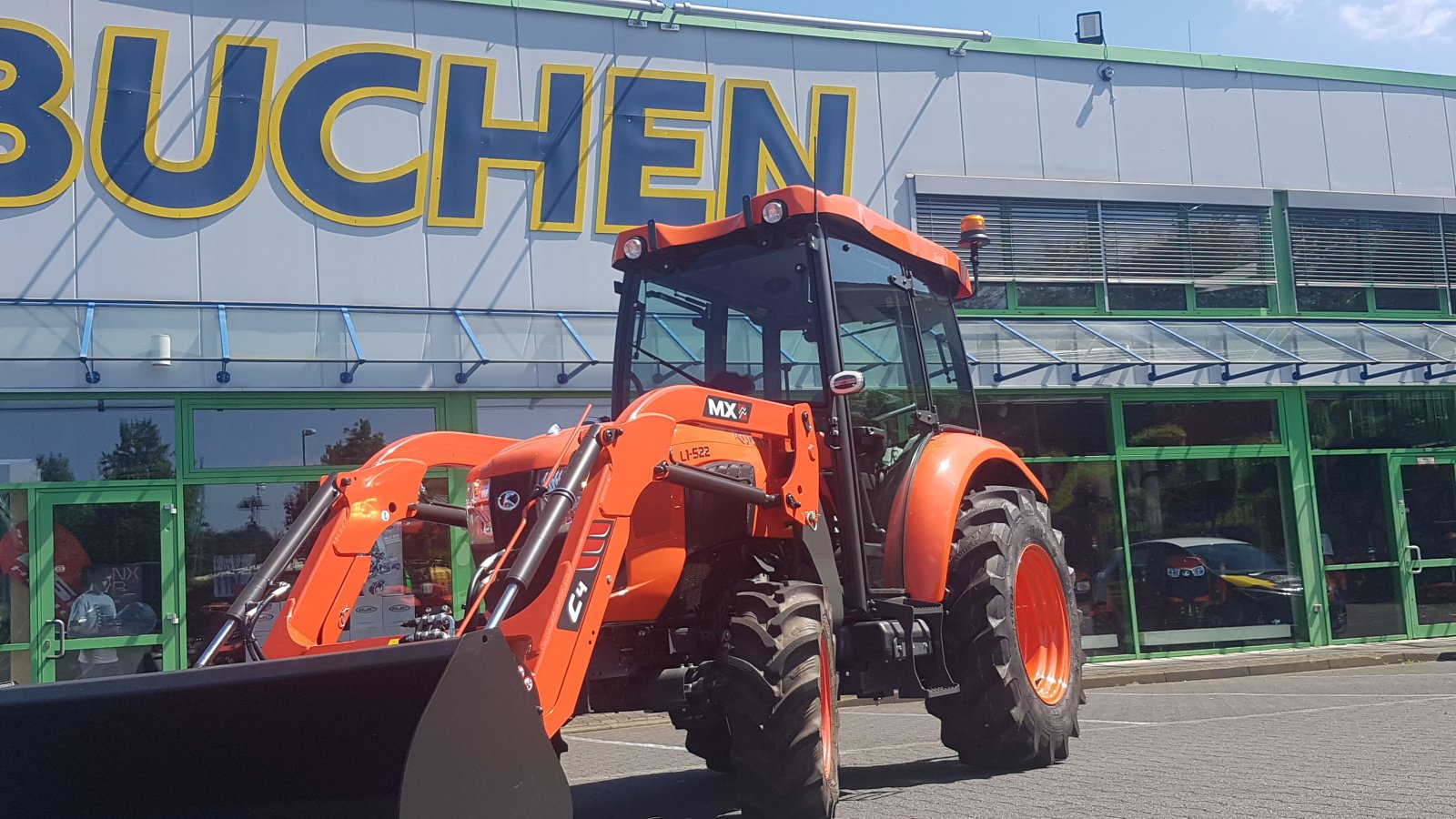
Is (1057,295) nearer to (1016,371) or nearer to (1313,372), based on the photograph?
(1016,371)

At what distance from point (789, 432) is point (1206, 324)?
1166 cm

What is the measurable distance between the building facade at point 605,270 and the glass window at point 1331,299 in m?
0.05

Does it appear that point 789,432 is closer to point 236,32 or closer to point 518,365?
point 518,365

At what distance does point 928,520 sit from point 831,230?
1534 mm

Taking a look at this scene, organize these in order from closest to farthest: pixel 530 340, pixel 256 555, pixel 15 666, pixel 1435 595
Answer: pixel 15 666
pixel 256 555
pixel 530 340
pixel 1435 595

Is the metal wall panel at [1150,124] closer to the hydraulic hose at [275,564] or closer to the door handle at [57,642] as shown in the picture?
the door handle at [57,642]

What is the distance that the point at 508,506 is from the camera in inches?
247

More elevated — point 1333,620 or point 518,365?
point 518,365

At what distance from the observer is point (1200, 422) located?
1641 cm

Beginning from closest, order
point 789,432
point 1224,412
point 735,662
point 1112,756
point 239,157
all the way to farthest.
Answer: point 735,662 < point 789,432 < point 1112,756 < point 239,157 < point 1224,412

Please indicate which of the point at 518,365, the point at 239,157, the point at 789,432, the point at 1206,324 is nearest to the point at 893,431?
the point at 789,432

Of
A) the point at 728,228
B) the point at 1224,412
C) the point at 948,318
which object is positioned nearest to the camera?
the point at 728,228

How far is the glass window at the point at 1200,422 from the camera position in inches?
635

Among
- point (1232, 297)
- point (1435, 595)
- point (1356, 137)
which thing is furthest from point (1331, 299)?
point (1435, 595)
